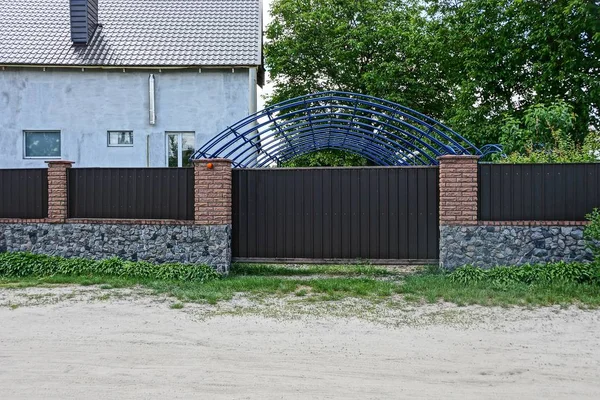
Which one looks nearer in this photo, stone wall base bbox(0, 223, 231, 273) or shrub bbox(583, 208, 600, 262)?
shrub bbox(583, 208, 600, 262)

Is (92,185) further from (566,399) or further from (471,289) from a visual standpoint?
(566,399)

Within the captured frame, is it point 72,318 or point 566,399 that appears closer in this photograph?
point 566,399

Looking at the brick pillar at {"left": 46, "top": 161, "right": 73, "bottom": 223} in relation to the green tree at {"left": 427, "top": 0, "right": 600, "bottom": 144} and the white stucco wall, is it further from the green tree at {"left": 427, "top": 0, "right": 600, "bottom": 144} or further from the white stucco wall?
the green tree at {"left": 427, "top": 0, "right": 600, "bottom": 144}

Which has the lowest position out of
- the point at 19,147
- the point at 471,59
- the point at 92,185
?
the point at 92,185

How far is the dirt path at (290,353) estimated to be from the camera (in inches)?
202

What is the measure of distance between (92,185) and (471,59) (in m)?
15.5

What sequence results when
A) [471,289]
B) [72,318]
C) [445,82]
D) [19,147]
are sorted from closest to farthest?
[72,318] < [471,289] < [19,147] < [445,82]

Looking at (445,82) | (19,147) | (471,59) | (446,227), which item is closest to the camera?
(446,227)

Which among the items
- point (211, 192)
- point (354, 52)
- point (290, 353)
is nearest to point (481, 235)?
point (211, 192)

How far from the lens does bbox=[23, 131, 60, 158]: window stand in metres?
18.7

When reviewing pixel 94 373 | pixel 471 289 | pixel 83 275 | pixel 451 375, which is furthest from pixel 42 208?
pixel 451 375

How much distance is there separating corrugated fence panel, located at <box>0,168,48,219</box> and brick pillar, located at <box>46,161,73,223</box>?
0.23m

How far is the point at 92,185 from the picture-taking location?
11.8 m

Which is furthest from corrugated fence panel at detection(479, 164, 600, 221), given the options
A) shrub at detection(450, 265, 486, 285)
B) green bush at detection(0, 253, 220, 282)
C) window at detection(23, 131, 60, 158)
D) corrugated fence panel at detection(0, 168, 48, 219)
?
window at detection(23, 131, 60, 158)
